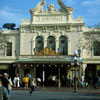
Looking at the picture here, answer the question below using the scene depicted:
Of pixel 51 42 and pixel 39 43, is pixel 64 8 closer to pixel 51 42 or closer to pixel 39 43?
pixel 51 42

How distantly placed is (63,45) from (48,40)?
2.31 m

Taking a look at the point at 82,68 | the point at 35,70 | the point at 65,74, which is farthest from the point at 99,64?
the point at 35,70

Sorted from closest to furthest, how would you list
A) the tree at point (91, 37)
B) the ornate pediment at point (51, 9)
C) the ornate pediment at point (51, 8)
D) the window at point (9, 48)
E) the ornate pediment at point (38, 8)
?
1. the tree at point (91, 37)
2. the ornate pediment at point (51, 9)
3. the ornate pediment at point (51, 8)
4. the ornate pediment at point (38, 8)
5. the window at point (9, 48)

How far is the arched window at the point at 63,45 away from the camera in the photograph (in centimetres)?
4141

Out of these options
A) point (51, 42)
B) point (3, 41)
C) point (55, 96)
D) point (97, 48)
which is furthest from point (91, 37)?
point (55, 96)

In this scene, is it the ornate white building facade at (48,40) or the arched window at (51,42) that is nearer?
the ornate white building facade at (48,40)

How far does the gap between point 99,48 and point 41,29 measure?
28.8 feet

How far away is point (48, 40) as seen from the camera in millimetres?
42000

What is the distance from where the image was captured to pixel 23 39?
42219 millimetres

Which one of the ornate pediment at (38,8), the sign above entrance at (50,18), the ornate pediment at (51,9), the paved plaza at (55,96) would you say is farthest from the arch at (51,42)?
the paved plaza at (55,96)

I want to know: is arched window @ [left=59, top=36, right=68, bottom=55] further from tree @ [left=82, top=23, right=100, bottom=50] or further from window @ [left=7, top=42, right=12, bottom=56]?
window @ [left=7, top=42, right=12, bottom=56]

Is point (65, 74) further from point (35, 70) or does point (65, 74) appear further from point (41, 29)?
point (41, 29)

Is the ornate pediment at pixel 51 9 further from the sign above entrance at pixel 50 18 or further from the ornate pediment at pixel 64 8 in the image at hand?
the sign above entrance at pixel 50 18

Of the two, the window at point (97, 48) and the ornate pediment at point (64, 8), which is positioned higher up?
the ornate pediment at point (64, 8)
